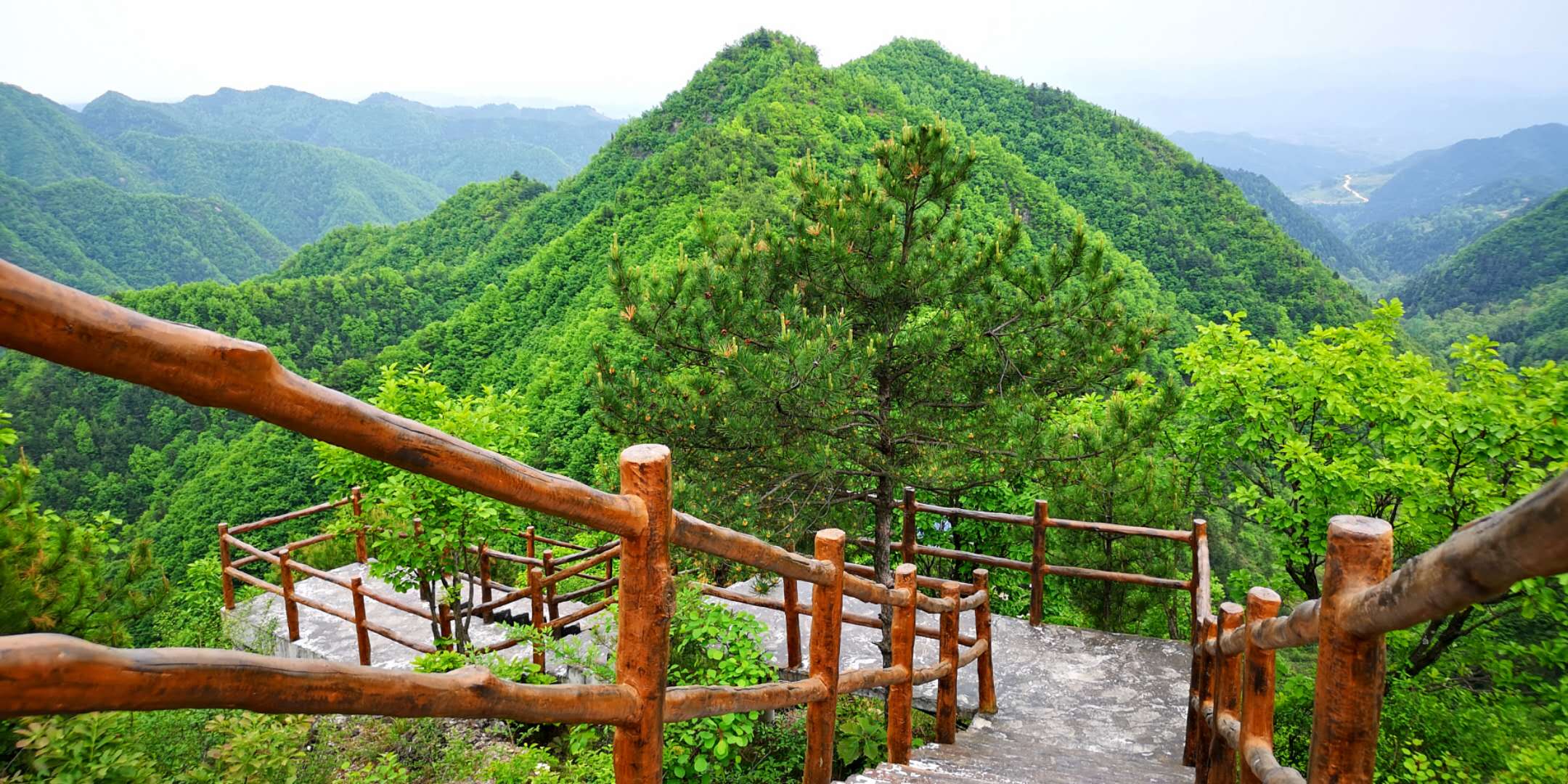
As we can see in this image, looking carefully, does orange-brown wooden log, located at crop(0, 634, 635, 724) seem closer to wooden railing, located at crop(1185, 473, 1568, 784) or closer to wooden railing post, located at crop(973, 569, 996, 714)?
wooden railing, located at crop(1185, 473, 1568, 784)

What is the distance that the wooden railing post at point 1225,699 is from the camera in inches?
98.0

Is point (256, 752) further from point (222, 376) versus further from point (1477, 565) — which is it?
point (1477, 565)

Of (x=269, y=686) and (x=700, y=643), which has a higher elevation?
(x=269, y=686)

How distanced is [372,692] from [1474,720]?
6.66 meters

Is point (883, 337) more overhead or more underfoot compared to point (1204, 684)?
more overhead

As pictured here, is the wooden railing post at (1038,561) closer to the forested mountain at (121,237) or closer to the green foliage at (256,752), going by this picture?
the green foliage at (256,752)

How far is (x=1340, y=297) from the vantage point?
40594mm

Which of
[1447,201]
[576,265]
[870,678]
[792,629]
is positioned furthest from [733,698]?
[1447,201]

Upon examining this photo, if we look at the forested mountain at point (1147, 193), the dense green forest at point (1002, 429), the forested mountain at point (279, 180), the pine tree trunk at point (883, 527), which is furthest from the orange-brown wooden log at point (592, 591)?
the forested mountain at point (279, 180)

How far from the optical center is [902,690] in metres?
3.29

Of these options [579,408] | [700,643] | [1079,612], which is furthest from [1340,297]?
[700,643]

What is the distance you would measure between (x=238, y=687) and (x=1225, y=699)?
252 centimetres

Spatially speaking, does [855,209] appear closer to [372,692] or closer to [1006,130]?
[372,692]

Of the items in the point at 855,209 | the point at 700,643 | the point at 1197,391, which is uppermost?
the point at 855,209
